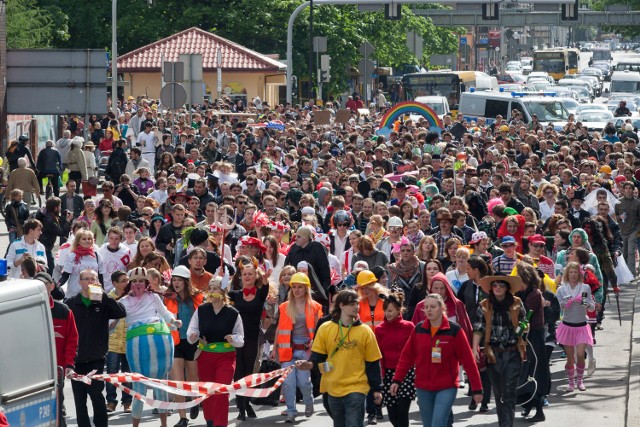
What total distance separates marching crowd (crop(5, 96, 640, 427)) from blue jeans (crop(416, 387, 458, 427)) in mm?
11

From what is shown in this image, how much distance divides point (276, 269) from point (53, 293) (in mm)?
3565

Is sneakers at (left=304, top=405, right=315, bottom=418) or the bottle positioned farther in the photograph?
sneakers at (left=304, top=405, right=315, bottom=418)

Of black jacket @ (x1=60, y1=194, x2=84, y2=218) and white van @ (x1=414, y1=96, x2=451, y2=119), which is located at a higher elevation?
white van @ (x1=414, y1=96, x2=451, y2=119)

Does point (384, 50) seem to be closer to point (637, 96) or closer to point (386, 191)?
point (637, 96)

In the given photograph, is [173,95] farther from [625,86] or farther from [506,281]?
[625,86]

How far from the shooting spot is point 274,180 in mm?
22922

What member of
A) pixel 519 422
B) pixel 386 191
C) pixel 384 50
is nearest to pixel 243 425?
pixel 519 422

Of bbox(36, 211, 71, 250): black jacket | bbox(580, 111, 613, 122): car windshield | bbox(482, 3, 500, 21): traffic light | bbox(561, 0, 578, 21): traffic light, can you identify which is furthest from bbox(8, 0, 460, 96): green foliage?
bbox(36, 211, 71, 250): black jacket

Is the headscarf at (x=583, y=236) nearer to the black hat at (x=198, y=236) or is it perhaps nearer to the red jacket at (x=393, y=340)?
the black hat at (x=198, y=236)

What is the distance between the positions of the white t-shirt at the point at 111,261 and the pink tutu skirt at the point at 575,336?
451 cm

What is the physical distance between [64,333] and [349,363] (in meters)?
2.30

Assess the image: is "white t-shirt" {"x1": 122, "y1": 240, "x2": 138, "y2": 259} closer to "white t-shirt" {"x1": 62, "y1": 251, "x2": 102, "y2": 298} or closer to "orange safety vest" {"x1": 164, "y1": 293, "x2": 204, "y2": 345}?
"white t-shirt" {"x1": 62, "y1": 251, "x2": 102, "y2": 298}

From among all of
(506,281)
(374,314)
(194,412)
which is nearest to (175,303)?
(194,412)

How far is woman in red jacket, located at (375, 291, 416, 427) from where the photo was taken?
472 inches
